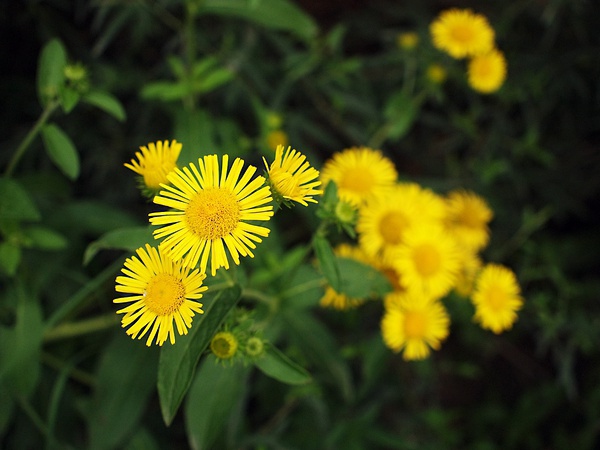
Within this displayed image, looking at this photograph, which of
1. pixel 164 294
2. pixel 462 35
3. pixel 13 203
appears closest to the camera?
pixel 164 294

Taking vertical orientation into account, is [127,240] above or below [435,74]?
below

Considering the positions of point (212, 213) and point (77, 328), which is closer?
point (212, 213)

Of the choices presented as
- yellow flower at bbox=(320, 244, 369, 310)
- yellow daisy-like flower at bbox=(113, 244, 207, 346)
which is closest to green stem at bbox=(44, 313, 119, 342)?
yellow flower at bbox=(320, 244, 369, 310)

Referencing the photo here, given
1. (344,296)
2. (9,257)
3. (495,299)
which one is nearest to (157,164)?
(9,257)

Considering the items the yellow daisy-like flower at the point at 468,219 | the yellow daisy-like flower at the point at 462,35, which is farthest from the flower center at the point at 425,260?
the yellow daisy-like flower at the point at 462,35

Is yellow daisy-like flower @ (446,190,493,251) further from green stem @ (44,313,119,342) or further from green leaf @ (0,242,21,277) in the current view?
green leaf @ (0,242,21,277)

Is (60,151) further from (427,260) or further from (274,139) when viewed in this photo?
(427,260)
